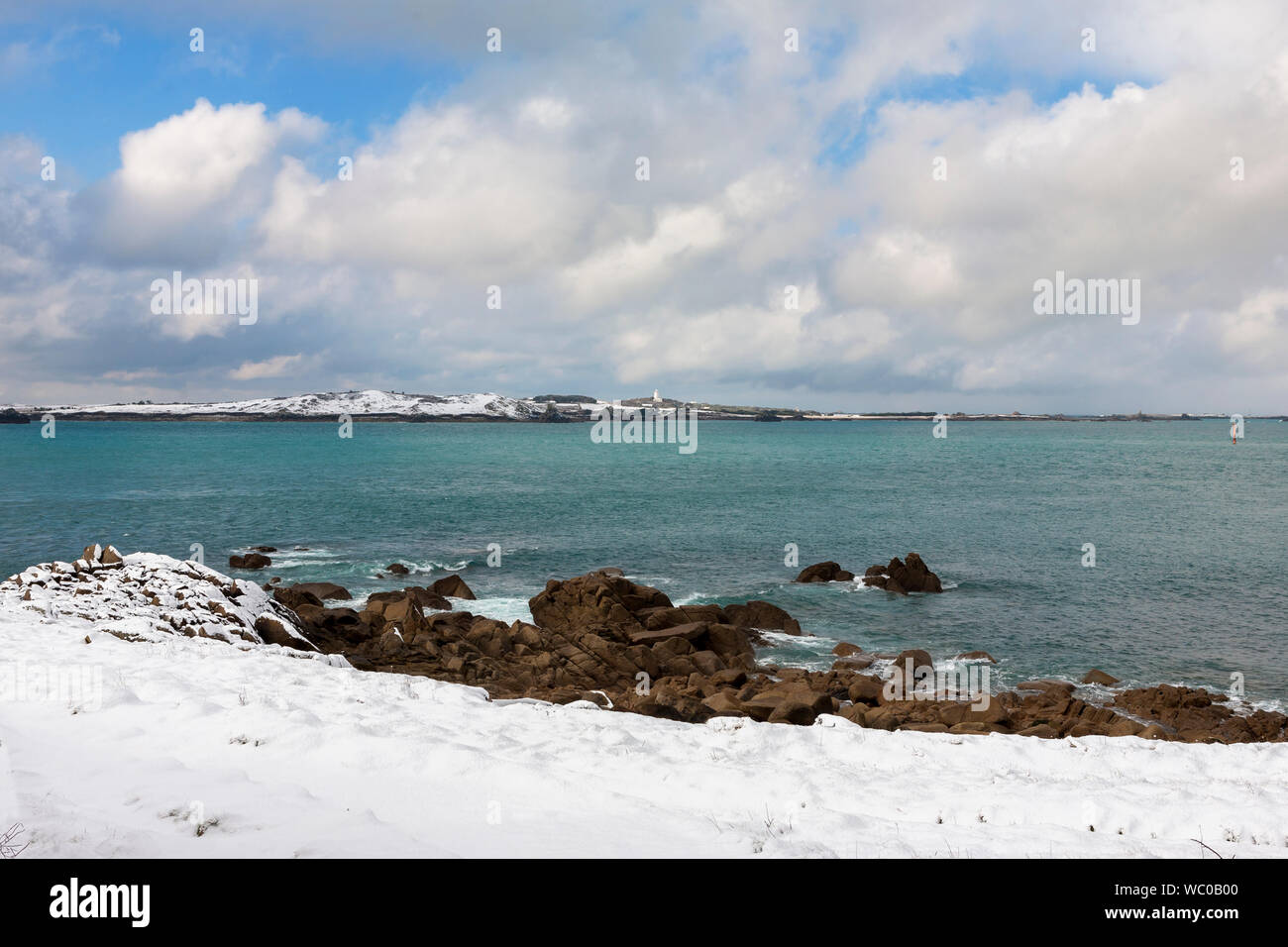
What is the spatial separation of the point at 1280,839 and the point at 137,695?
15680 mm

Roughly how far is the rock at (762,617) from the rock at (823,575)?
7.44 metres

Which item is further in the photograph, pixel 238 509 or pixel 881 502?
pixel 881 502

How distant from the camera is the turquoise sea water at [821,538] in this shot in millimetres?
27500

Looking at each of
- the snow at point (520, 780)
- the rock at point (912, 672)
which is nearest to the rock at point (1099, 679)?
the rock at point (912, 672)

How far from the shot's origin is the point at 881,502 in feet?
213

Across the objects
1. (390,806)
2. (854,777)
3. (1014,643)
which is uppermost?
(390,806)

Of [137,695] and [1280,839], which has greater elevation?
[137,695]

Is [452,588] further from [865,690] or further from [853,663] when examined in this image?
[865,690]

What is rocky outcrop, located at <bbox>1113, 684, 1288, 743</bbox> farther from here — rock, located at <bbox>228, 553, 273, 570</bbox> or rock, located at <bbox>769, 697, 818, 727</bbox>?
rock, located at <bbox>228, 553, 273, 570</bbox>
